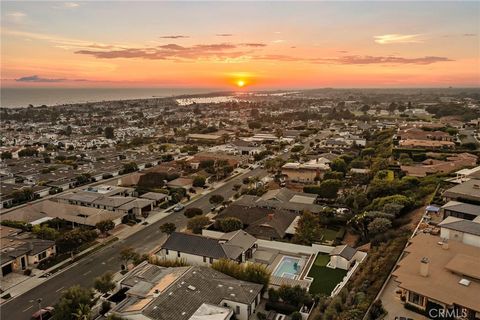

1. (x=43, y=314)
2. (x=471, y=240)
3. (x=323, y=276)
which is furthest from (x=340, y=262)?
(x=43, y=314)

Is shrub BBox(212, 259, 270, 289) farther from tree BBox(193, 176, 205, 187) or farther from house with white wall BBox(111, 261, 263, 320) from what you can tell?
tree BBox(193, 176, 205, 187)

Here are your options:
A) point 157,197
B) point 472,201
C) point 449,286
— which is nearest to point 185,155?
point 157,197

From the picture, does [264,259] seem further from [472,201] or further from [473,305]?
[472,201]

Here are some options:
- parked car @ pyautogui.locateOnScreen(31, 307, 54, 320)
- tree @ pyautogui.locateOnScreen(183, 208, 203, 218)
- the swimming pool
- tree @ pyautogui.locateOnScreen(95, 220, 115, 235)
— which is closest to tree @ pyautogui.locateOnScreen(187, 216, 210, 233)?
tree @ pyautogui.locateOnScreen(183, 208, 203, 218)

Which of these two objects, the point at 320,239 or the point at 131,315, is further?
the point at 320,239

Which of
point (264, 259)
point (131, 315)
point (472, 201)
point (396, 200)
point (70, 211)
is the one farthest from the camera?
point (70, 211)

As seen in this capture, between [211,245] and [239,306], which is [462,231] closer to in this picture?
[239,306]
